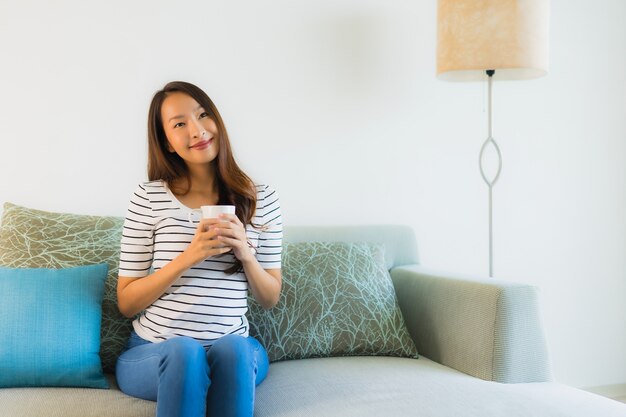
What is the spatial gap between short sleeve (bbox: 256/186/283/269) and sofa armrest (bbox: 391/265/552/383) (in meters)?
0.54

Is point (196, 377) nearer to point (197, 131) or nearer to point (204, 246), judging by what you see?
point (204, 246)

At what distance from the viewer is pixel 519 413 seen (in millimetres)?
1595

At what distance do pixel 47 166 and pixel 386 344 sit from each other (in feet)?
4.15

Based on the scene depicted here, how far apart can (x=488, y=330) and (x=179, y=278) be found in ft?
2.77

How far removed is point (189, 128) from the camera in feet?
6.23

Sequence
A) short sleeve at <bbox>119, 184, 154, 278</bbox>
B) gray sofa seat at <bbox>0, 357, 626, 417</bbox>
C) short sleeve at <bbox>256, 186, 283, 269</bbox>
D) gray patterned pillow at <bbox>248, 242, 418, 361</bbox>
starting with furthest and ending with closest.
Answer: gray patterned pillow at <bbox>248, 242, 418, 361</bbox> → short sleeve at <bbox>256, 186, 283, 269</bbox> → short sleeve at <bbox>119, 184, 154, 278</bbox> → gray sofa seat at <bbox>0, 357, 626, 417</bbox>

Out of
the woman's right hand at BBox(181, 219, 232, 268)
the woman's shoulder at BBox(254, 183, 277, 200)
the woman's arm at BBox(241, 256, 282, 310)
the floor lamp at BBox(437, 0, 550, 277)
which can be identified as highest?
the floor lamp at BBox(437, 0, 550, 277)

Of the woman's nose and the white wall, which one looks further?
the white wall

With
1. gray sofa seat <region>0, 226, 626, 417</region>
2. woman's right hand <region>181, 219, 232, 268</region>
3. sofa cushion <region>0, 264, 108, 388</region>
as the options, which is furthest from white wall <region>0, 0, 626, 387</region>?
woman's right hand <region>181, 219, 232, 268</region>

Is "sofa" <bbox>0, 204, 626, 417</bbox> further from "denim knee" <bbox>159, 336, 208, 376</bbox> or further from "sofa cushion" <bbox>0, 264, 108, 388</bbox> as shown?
"denim knee" <bbox>159, 336, 208, 376</bbox>

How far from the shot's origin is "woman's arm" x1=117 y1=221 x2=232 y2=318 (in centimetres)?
168

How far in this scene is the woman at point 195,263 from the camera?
1582 mm

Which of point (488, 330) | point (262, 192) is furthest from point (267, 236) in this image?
point (488, 330)

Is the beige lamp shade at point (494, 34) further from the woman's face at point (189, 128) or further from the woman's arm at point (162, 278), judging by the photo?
the woman's arm at point (162, 278)
